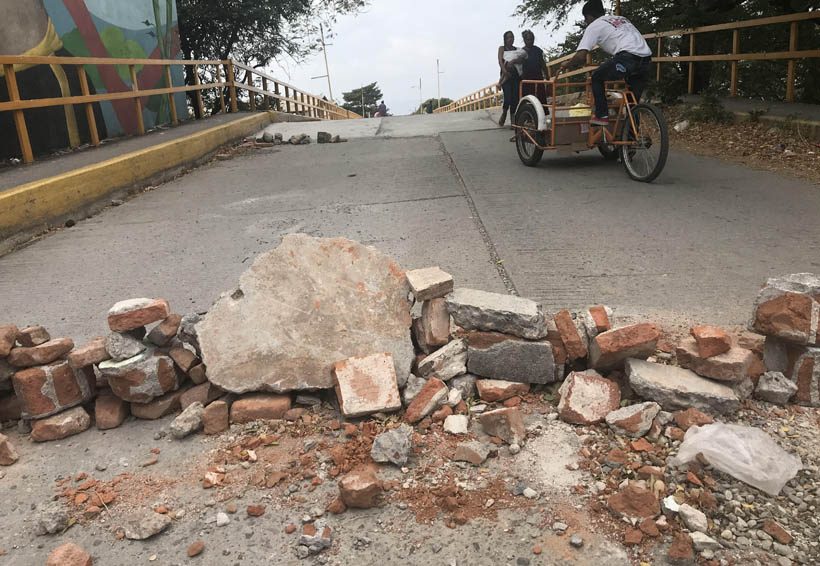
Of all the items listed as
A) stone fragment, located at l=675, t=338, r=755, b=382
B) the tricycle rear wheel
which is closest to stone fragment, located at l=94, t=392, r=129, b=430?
stone fragment, located at l=675, t=338, r=755, b=382

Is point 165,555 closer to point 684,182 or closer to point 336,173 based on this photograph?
point 684,182

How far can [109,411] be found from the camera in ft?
9.82

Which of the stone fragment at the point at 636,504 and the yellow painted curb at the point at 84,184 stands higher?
the yellow painted curb at the point at 84,184

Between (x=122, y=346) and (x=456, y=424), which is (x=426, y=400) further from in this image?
(x=122, y=346)

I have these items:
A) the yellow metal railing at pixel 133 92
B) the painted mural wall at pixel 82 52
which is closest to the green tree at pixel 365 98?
the yellow metal railing at pixel 133 92

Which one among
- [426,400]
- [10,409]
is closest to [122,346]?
[10,409]

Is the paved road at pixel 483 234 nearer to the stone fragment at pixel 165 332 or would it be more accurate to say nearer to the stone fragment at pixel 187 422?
the stone fragment at pixel 165 332

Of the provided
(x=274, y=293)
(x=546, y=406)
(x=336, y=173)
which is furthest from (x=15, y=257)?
(x=546, y=406)

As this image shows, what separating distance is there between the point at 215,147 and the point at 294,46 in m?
10.1

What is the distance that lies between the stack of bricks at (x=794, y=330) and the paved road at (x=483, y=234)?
0.61 m

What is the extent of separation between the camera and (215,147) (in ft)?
37.7

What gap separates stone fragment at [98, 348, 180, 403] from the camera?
9.66ft

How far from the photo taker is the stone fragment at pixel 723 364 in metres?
2.74

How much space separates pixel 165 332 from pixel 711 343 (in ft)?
8.24
